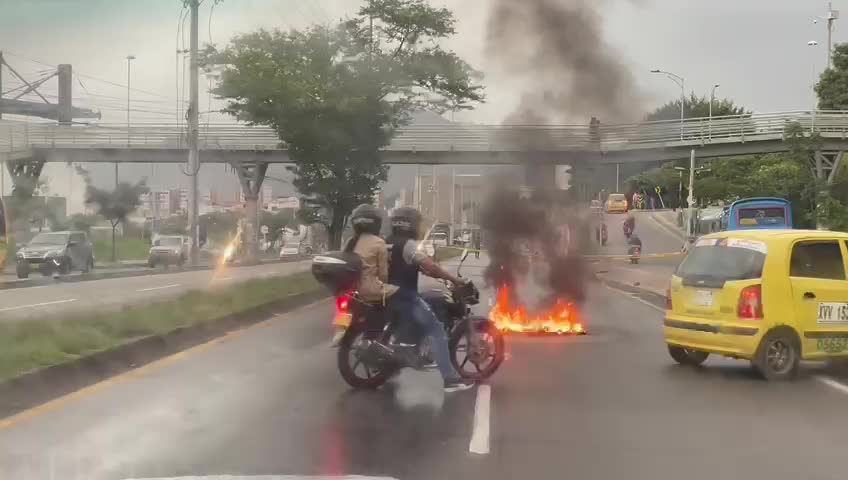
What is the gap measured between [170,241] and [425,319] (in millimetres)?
32095

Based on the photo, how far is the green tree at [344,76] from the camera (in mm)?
23828


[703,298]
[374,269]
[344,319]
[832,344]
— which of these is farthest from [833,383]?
[344,319]

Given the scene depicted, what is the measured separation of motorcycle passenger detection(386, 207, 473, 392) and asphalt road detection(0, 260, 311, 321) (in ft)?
20.1

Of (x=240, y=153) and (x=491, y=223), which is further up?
(x=240, y=153)

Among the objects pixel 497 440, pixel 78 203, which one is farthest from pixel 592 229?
pixel 78 203

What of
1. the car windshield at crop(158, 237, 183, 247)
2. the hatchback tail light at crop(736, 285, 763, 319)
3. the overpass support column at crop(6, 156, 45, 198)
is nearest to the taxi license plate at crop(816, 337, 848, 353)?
the hatchback tail light at crop(736, 285, 763, 319)

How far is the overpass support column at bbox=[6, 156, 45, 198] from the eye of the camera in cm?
1404

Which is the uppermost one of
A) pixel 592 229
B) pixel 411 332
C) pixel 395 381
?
pixel 592 229

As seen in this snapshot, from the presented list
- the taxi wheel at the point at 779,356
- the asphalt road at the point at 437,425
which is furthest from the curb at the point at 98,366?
the taxi wheel at the point at 779,356

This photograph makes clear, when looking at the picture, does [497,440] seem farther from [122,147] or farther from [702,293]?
[122,147]

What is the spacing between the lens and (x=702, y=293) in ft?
Answer: 32.4

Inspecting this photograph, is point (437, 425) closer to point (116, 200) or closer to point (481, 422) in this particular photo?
point (481, 422)

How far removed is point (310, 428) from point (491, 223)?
781cm

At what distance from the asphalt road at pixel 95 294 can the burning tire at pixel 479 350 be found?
20.5 feet
